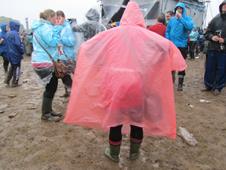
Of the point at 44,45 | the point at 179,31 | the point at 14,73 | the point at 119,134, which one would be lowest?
the point at 14,73

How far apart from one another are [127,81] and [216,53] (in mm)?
5078

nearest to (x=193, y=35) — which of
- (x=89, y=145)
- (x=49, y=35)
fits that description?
(x=49, y=35)

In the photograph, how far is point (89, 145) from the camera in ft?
15.7

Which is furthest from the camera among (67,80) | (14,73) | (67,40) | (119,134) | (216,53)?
(14,73)

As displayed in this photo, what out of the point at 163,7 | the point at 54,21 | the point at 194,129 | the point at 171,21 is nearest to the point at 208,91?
the point at 171,21

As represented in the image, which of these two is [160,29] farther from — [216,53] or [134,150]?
[134,150]

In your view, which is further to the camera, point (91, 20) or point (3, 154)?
point (91, 20)

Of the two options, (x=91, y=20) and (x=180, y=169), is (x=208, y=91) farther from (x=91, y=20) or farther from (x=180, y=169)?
(x=180, y=169)

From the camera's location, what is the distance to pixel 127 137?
5051mm

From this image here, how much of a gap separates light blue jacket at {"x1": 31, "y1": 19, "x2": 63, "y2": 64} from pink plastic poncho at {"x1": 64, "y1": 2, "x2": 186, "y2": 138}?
60.3 inches

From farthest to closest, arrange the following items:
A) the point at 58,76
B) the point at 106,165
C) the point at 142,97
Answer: the point at 58,76 → the point at 106,165 → the point at 142,97

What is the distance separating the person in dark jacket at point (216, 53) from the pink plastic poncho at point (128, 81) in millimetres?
4393

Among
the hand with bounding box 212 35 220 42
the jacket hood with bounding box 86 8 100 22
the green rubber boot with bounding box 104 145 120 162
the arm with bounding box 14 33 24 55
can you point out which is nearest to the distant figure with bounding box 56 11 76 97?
the green rubber boot with bounding box 104 145 120 162

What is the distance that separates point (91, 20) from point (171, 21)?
1.83 metres
